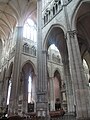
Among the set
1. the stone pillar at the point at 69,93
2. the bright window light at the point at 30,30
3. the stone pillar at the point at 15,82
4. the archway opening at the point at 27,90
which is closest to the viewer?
the stone pillar at the point at 69,93

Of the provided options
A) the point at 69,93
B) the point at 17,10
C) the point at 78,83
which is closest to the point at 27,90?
the point at 69,93

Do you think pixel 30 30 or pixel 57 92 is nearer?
pixel 30 30

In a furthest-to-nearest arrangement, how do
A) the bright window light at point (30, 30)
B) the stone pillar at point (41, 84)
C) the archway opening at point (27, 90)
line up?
the bright window light at point (30, 30) → the archway opening at point (27, 90) → the stone pillar at point (41, 84)

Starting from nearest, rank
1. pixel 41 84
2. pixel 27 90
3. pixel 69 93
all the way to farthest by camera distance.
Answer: pixel 41 84
pixel 69 93
pixel 27 90

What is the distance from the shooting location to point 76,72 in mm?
9539

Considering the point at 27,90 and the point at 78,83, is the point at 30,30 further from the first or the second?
the point at 78,83

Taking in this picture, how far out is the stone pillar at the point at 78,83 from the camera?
27.5 ft

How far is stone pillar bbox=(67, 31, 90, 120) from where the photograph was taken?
8.39 meters

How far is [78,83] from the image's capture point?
9188 millimetres

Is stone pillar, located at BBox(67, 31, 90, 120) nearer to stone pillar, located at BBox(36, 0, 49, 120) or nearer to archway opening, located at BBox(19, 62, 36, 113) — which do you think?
stone pillar, located at BBox(36, 0, 49, 120)

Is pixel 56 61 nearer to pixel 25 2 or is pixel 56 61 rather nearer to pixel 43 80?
pixel 25 2

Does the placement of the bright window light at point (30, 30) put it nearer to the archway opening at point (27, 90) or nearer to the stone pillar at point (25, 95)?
the archway opening at point (27, 90)

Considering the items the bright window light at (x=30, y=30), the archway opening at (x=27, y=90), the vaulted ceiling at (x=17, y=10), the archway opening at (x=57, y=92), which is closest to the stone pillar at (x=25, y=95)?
the archway opening at (x=27, y=90)

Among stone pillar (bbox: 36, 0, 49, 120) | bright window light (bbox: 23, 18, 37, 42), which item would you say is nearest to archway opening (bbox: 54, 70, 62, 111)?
bright window light (bbox: 23, 18, 37, 42)
